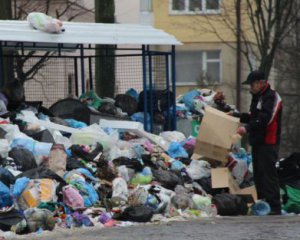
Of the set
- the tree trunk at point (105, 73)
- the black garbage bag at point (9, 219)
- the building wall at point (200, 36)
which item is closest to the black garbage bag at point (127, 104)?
the tree trunk at point (105, 73)

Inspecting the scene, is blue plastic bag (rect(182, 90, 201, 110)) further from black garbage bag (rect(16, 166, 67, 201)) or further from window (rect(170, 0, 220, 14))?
window (rect(170, 0, 220, 14))

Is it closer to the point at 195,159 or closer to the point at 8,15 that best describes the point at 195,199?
the point at 195,159

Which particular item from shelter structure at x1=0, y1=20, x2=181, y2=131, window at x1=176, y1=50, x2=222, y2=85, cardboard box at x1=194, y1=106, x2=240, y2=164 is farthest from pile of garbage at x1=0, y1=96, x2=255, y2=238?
window at x1=176, y1=50, x2=222, y2=85

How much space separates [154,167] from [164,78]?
383 cm

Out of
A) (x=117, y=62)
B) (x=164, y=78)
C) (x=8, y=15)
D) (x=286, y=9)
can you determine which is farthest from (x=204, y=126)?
(x=286, y=9)

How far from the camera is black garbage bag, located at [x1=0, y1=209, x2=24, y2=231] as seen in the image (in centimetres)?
816

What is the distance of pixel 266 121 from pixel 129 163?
1.81 m

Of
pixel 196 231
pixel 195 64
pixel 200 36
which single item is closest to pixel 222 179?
pixel 196 231

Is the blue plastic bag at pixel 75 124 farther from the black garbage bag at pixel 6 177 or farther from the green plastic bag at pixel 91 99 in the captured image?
the black garbage bag at pixel 6 177

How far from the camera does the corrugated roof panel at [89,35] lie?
37.2 ft

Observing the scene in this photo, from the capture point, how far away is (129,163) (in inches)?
401

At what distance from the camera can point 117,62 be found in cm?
1572

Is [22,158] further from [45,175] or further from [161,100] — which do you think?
[161,100]

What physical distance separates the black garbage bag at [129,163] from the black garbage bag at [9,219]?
2.08 metres
